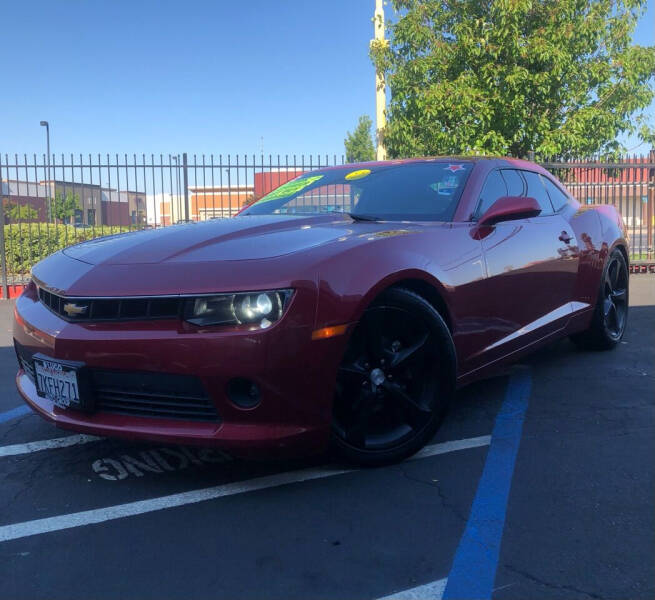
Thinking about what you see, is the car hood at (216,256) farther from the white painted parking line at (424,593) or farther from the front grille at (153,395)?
the white painted parking line at (424,593)

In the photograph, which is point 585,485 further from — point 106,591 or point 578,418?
point 106,591

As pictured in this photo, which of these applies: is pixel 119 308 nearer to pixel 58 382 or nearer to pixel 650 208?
pixel 58 382

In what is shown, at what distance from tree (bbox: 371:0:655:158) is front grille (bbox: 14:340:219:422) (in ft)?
29.5

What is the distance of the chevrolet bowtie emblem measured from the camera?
2447 millimetres

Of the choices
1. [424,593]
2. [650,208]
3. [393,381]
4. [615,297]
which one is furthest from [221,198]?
[424,593]

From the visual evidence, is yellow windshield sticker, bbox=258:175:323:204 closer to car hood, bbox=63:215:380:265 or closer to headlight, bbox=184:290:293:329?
car hood, bbox=63:215:380:265

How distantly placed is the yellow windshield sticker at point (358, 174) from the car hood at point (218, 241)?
71cm

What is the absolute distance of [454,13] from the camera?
10633mm

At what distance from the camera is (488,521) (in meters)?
2.25

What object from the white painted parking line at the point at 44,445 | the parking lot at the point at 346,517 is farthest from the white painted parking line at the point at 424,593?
the white painted parking line at the point at 44,445

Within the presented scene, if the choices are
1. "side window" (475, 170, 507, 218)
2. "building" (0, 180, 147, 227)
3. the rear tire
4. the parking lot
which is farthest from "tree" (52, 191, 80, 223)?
the rear tire

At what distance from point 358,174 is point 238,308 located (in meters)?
1.94

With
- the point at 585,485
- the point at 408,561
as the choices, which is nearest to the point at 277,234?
the point at 408,561

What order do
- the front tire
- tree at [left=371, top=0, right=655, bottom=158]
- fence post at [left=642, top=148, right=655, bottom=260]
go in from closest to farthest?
the front tire
tree at [left=371, top=0, right=655, bottom=158]
fence post at [left=642, top=148, right=655, bottom=260]
